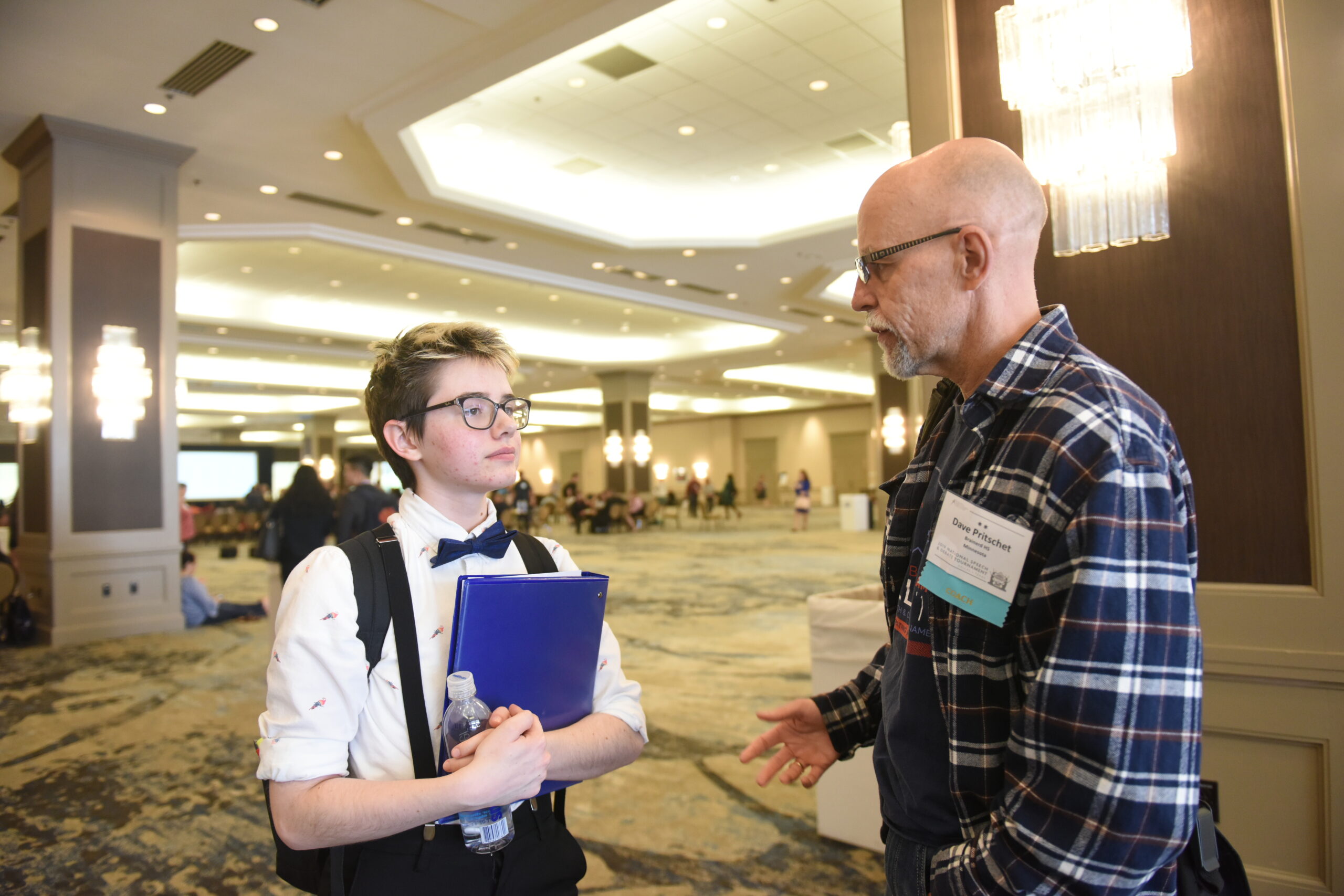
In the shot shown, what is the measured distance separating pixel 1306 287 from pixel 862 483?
29.0 meters

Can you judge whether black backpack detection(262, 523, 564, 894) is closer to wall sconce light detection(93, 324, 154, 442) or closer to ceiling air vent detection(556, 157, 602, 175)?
wall sconce light detection(93, 324, 154, 442)

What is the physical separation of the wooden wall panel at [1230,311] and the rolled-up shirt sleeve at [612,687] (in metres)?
1.72

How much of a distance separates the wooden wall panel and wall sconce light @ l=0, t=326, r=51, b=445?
747 cm

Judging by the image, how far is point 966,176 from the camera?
1107mm

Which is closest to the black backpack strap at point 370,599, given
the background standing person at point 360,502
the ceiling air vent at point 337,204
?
the background standing person at point 360,502

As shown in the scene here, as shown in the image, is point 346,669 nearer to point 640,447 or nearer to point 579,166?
point 579,166

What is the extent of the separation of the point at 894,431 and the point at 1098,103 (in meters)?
15.1

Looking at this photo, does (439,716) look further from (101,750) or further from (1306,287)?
(101,750)

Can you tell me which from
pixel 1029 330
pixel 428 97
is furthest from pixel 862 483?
pixel 1029 330

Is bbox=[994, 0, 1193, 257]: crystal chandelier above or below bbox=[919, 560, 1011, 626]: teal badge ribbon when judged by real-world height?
above

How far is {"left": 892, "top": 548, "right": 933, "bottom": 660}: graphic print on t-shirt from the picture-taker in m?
1.13

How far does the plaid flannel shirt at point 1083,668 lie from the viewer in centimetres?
87

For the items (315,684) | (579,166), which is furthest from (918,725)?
(579,166)

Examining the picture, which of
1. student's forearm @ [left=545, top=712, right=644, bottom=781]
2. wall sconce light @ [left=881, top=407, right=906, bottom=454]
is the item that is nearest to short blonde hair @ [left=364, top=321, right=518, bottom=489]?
student's forearm @ [left=545, top=712, right=644, bottom=781]
